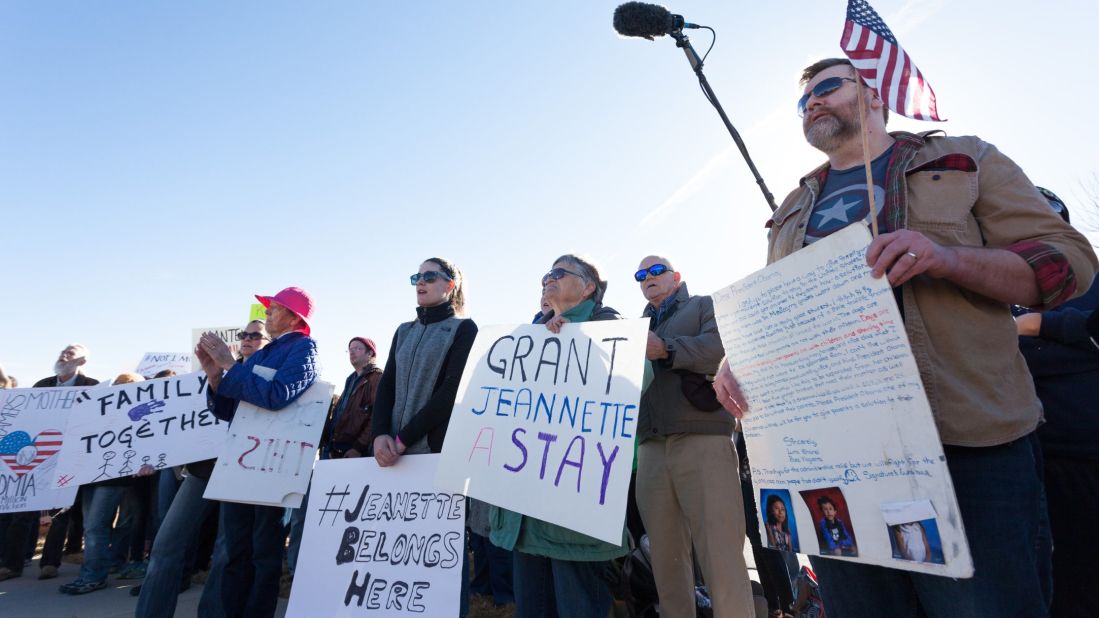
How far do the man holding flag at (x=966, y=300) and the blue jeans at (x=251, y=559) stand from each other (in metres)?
3.01

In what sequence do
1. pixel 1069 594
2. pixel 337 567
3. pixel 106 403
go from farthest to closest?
pixel 106 403 → pixel 337 567 → pixel 1069 594

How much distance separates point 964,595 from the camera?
1.31 meters

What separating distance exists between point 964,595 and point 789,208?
3.80ft

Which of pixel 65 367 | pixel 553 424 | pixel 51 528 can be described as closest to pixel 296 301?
pixel 553 424

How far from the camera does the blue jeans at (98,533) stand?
571 cm

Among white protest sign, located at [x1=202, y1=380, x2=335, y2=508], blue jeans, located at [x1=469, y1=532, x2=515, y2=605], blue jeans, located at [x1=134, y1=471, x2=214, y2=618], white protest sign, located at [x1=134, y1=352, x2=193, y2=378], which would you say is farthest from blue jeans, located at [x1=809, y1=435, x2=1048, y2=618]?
white protest sign, located at [x1=134, y1=352, x2=193, y2=378]

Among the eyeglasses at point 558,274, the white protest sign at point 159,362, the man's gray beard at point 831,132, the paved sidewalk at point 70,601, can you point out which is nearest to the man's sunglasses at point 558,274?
the eyeglasses at point 558,274

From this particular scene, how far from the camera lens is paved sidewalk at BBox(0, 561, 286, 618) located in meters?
4.77

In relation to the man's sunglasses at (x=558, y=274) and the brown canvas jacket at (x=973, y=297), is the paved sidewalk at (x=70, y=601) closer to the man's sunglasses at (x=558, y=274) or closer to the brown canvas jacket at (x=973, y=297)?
the man's sunglasses at (x=558, y=274)

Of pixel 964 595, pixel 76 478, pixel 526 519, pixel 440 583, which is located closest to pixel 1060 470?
pixel 964 595

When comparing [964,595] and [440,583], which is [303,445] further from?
[964,595]

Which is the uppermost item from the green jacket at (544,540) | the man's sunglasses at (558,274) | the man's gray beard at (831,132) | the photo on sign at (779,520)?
the man's gray beard at (831,132)

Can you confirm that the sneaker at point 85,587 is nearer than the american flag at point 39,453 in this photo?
Yes

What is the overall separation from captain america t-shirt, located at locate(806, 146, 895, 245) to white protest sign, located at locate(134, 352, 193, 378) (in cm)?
983
